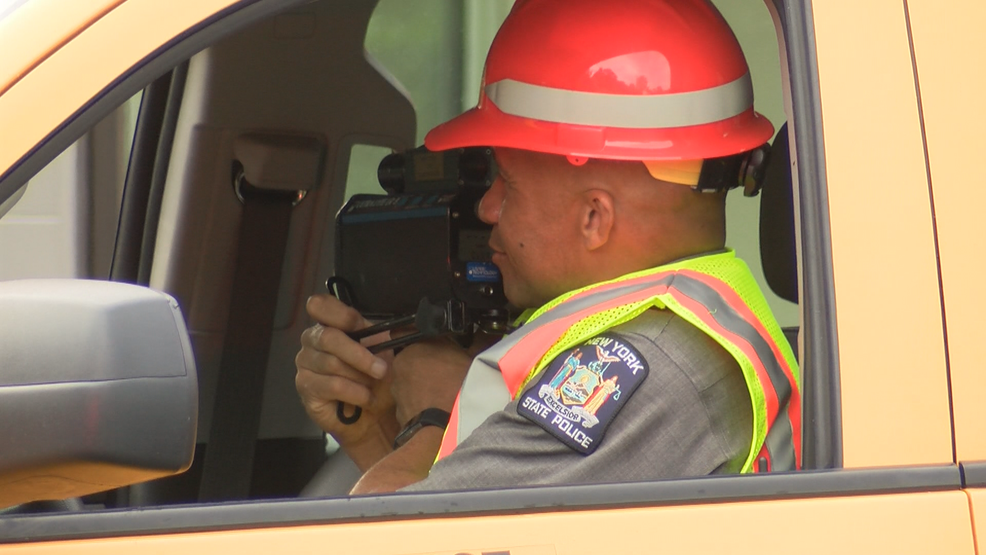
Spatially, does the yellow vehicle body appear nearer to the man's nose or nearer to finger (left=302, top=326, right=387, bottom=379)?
the man's nose

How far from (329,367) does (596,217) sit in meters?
0.68

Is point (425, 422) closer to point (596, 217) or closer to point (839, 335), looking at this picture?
point (596, 217)

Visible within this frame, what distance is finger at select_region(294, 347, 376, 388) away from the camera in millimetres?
2303

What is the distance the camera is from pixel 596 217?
6.20 feet

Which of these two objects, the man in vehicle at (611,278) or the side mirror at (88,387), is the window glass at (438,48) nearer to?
the man in vehicle at (611,278)

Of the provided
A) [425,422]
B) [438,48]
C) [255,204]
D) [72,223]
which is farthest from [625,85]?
[72,223]

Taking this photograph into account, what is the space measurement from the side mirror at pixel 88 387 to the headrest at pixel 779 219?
1206 mm

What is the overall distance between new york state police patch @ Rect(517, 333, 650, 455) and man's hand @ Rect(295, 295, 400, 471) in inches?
30.7

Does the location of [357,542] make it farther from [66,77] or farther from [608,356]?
[66,77]

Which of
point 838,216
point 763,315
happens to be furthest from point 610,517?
point 763,315

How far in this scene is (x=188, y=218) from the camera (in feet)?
8.41

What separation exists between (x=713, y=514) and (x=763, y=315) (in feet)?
1.88

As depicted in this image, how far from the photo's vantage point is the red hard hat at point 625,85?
5.82 ft

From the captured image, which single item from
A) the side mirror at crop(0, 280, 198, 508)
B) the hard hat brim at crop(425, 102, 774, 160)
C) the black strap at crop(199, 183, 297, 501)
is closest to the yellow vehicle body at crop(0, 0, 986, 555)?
the side mirror at crop(0, 280, 198, 508)
